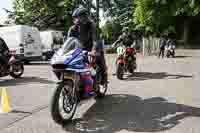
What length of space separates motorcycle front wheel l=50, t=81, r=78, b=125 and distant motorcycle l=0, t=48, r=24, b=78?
23.9 ft

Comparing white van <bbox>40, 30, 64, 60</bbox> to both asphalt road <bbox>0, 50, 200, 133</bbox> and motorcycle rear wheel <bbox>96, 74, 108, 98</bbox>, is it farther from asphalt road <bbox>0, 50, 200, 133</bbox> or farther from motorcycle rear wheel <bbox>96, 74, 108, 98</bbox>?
motorcycle rear wheel <bbox>96, 74, 108, 98</bbox>

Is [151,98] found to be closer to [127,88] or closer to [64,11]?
[127,88]

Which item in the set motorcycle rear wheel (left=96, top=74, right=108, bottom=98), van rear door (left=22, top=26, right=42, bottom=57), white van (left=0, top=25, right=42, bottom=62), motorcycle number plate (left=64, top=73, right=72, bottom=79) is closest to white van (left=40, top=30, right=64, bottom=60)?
van rear door (left=22, top=26, right=42, bottom=57)

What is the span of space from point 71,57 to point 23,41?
15.3m

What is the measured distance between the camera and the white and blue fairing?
6910 mm

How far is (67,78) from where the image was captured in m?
7.10

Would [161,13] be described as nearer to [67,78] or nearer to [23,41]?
[23,41]

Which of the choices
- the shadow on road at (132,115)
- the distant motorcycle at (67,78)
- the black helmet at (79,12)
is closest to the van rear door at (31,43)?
the shadow on road at (132,115)

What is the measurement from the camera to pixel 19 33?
21766mm

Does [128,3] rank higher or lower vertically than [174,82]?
higher

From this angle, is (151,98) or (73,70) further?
(151,98)

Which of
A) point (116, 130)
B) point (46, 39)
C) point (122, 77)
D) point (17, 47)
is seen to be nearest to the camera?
point (116, 130)

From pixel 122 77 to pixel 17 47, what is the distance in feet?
32.9

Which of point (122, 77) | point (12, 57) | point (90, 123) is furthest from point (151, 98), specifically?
point (12, 57)
